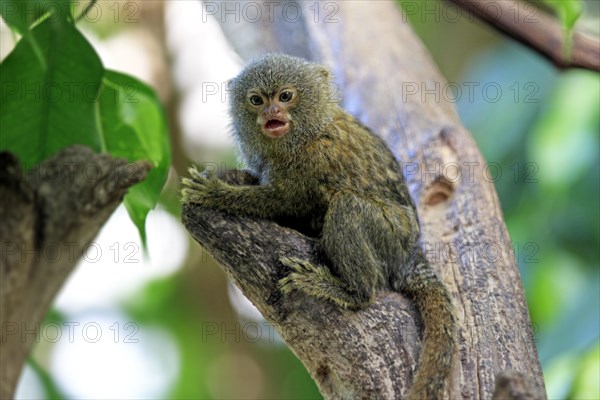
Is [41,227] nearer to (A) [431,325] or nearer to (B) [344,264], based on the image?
(B) [344,264]

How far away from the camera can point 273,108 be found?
362 cm

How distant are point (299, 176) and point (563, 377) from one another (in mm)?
1752

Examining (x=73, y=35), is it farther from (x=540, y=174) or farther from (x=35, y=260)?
(x=540, y=174)

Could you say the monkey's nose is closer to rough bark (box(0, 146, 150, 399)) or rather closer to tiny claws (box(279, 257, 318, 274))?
tiny claws (box(279, 257, 318, 274))

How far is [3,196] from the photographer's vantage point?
2.09 meters

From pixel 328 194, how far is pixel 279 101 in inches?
22.6

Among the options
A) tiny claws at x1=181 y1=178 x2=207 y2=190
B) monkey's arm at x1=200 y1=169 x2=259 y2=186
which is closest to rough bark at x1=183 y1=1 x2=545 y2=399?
tiny claws at x1=181 y1=178 x2=207 y2=190

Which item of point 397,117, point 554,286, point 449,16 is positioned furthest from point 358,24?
point 449,16

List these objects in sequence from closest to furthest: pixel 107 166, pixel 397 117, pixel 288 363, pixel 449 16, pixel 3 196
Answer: pixel 3 196 → pixel 107 166 → pixel 397 117 → pixel 288 363 → pixel 449 16

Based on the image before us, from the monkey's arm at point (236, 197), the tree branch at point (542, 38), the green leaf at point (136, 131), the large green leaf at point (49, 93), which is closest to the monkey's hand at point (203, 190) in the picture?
the monkey's arm at point (236, 197)

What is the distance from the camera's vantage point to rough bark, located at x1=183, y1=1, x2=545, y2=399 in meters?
2.75

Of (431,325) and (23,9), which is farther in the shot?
(431,325)

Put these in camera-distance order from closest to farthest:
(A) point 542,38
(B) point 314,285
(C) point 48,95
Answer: (C) point 48,95, (B) point 314,285, (A) point 542,38

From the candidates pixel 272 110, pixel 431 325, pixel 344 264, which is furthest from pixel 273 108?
pixel 431 325
